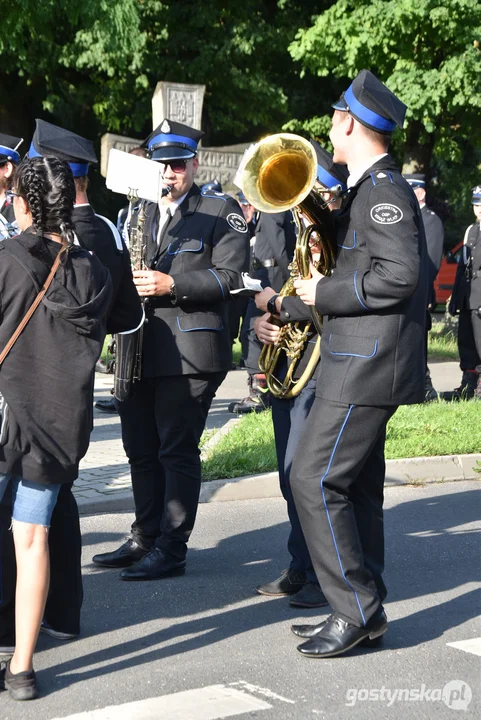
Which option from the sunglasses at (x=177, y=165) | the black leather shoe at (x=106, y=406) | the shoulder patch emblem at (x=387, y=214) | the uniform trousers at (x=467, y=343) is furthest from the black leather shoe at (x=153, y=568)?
the uniform trousers at (x=467, y=343)

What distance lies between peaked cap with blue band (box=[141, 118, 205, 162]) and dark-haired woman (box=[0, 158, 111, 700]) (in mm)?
1514

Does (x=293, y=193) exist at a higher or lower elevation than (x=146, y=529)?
higher

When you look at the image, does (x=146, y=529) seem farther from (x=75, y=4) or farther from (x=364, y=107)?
(x=75, y=4)

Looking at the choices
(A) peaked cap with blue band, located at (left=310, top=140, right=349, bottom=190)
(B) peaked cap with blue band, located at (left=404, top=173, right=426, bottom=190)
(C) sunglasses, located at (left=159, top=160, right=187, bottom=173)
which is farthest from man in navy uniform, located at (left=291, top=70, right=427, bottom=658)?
(B) peaked cap with blue band, located at (left=404, top=173, right=426, bottom=190)

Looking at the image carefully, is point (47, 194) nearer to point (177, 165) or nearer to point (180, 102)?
point (177, 165)

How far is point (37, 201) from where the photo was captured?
3.75 meters

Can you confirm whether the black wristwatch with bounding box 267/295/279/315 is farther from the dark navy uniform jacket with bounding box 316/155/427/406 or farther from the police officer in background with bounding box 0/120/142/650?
the dark navy uniform jacket with bounding box 316/155/427/406

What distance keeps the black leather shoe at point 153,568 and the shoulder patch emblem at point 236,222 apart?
1.62 metres

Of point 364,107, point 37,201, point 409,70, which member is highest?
point 409,70

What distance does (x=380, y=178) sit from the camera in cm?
404

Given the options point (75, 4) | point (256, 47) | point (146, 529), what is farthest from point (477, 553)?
point (256, 47)

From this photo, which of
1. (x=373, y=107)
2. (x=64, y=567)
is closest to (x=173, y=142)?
(x=373, y=107)

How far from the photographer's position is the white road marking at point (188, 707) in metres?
3.57

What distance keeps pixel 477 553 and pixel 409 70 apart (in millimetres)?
16591
